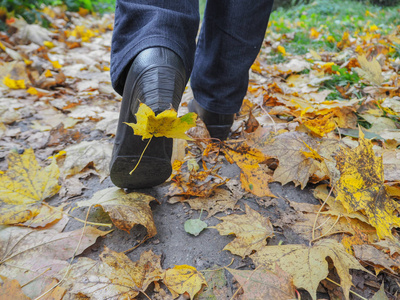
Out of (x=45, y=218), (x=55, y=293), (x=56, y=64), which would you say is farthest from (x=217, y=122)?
(x=56, y=64)

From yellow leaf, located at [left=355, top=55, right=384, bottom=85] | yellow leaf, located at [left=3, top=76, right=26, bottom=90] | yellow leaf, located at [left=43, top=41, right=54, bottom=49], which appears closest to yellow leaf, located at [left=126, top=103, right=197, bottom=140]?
yellow leaf, located at [left=355, top=55, right=384, bottom=85]

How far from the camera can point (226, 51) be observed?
3.60ft

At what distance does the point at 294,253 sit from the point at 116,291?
0.44m

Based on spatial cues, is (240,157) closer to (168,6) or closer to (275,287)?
(275,287)

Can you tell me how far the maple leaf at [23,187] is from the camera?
32.1 inches

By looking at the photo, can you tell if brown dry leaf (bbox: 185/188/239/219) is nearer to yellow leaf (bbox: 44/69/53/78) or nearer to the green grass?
yellow leaf (bbox: 44/69/53/78)

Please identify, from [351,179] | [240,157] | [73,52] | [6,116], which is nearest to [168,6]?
[240,157]

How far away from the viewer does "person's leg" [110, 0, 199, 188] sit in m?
0.73

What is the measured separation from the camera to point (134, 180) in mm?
909

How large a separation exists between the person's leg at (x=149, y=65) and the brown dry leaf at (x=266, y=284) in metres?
0.40

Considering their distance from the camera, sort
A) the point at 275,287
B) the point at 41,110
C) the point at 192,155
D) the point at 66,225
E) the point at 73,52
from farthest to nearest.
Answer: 1. the point at 73,52
2. the point at 41,110
3. the point at 192,155
4. the point at 66,225
5. the point at 275,287

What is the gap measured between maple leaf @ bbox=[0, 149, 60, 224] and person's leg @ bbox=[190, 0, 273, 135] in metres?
0.71

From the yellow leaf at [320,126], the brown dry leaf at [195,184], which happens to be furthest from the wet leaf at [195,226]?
the yellow leaf at [320,126]

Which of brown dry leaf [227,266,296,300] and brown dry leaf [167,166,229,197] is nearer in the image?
brown dry leaf [227,266,296,300]
